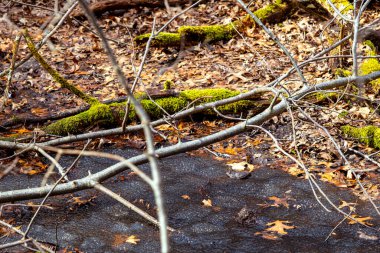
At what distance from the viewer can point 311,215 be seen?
4.64 metres

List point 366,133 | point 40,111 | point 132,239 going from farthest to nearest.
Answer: point 40,111 → point 366,133 → point 132,239

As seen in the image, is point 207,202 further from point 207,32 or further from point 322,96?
point 207,32

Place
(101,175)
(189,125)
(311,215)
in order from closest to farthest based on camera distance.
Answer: (101,175), (311,215), (189,125)

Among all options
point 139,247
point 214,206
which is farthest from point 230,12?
point 139,247

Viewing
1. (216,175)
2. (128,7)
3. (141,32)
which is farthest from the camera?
(128,7)

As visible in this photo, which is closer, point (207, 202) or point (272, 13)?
point (207, 202)

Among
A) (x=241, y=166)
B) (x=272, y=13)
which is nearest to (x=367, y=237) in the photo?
(x=241, y=166)

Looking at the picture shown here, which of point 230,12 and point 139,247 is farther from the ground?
point 230,12

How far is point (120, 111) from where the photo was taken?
6.36 m

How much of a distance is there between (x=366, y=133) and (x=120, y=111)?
302 centimetres

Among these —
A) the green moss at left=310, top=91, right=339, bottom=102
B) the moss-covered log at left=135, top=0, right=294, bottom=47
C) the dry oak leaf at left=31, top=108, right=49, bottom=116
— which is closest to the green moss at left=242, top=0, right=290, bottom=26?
the moss-covered log at left=135, top=0, right=294, bottom=47

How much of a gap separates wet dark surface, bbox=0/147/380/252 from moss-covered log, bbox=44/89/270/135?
68cm

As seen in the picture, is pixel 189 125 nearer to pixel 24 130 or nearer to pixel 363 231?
pixel 24 130

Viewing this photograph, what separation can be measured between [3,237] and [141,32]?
238 inches
